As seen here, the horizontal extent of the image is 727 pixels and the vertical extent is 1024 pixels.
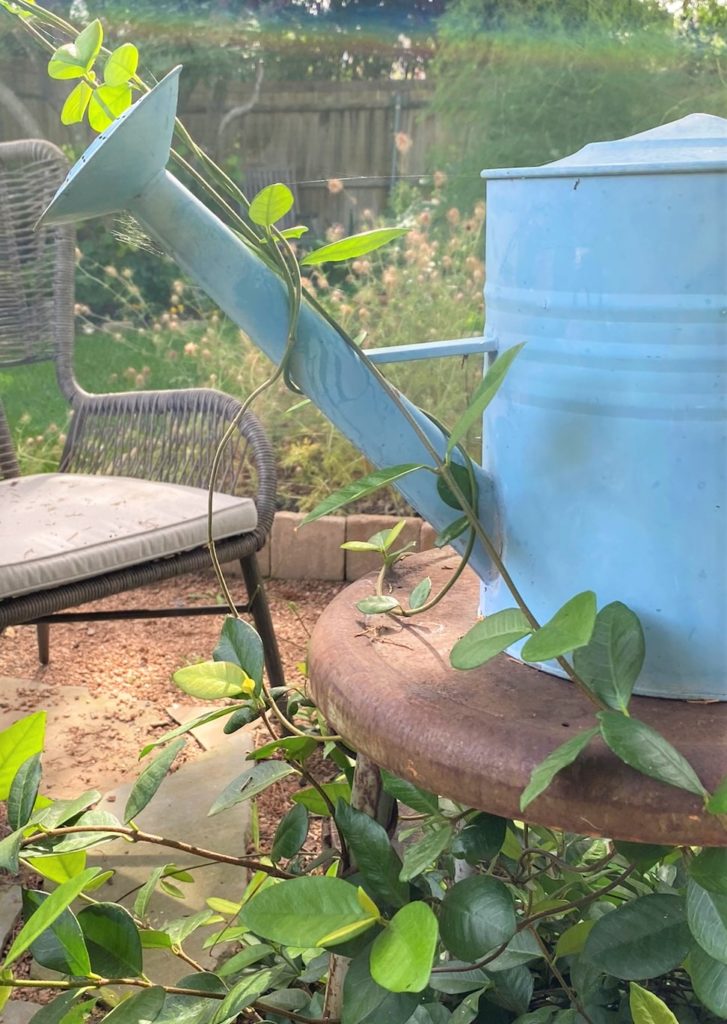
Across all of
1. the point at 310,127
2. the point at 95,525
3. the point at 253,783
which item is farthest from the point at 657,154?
the point at 310,127

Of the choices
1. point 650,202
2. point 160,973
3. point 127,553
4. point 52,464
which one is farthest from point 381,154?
point 650,202

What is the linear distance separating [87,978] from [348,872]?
201 millimetres

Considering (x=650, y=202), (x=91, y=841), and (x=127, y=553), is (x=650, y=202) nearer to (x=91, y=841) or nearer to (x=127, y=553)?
(x=91, y=841)

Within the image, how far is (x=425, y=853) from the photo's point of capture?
0.57 m

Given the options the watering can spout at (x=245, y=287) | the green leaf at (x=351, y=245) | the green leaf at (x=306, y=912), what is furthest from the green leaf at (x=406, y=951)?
the green leaf at (x=351, y=245)

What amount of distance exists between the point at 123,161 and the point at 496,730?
37 cm

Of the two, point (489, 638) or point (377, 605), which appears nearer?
point (489, 638)

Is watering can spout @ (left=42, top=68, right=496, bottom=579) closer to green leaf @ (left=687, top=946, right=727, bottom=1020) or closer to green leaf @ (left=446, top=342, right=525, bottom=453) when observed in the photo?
green leaf @ (left=446, top=342, right=525, bottom=453)

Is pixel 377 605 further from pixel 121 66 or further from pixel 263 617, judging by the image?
pixel 263 617

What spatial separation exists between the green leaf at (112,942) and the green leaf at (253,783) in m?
0.10

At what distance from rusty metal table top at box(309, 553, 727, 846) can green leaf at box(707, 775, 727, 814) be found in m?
0.02

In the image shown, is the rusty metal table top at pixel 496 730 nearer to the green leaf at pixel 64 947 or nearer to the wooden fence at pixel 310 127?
the green leaf at pixel 64 947

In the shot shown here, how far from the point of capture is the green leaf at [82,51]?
536 mm

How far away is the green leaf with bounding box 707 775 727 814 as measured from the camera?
1.47 ft
